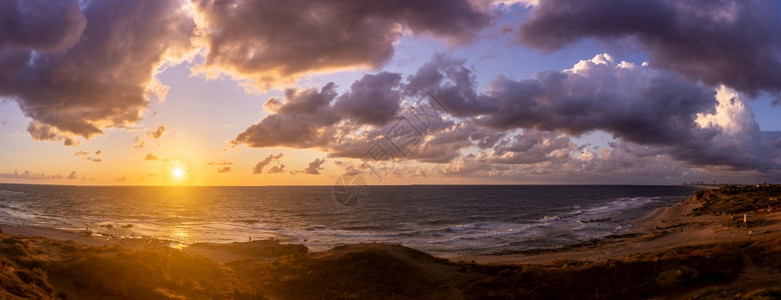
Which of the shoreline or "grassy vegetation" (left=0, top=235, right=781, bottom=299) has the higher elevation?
"grassy vegetation" (left=0, top=235, right=781, bottom=299)

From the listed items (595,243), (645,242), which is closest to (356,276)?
(595,243)

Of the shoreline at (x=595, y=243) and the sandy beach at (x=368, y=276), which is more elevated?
the sandy beach at (x=368, y=276)

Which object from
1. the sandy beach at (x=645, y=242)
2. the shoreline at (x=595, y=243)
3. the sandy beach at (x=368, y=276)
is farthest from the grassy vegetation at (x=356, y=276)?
the shoreline at (x=595, y=243)

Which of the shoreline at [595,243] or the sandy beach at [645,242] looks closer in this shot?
the sandy beach at [645,242]

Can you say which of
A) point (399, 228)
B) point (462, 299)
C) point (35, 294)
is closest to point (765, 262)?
point (462, 299)

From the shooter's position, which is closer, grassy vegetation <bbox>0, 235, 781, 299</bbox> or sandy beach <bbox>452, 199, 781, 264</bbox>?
grassy vegetation <bbox>0, 235, 781, 299</bbox>

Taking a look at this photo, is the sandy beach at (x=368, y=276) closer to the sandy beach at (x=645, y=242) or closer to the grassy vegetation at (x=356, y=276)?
the grassy vegetation at (x=356, y=276)

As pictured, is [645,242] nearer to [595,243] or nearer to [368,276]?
[595,243]

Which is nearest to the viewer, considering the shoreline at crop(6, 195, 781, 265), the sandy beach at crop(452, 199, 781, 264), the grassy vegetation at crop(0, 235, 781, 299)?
the grassy vegetation at crop(0, 235, 781, 299)

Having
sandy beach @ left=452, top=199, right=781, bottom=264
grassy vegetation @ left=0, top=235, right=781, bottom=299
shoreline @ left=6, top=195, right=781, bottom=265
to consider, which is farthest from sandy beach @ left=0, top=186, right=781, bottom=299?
sandy beach @ left=452, top=199, right=781, bottom=264

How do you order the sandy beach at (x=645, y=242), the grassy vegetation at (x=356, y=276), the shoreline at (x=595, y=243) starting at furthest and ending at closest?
the shoreline at (x=595, y=243) → the sandy beach at (x=645, y=242) → the grassy vegetation at (x=356, y=276)

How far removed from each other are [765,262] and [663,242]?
79.9ft

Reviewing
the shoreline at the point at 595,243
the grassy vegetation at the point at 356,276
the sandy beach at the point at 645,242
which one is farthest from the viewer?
the shoreline at the point at 595,243

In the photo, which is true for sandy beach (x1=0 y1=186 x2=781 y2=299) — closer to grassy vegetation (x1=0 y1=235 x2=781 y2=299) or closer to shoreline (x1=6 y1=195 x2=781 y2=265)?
grassy vegetation (x1=0 y1=235 x2=781 y2=299)
